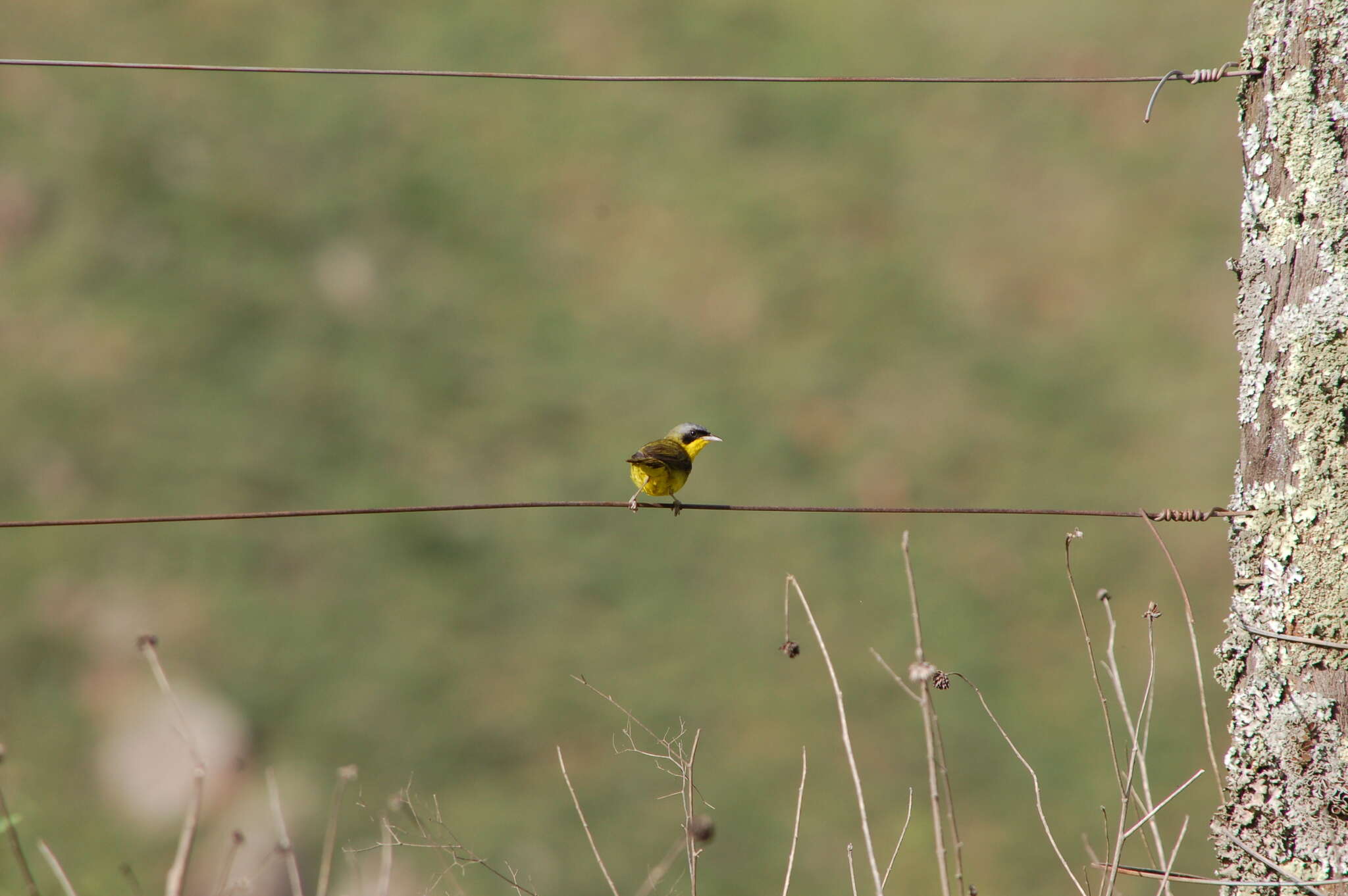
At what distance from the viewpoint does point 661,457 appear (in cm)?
589

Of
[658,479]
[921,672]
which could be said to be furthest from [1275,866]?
[658,479]

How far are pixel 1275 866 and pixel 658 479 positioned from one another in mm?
3775

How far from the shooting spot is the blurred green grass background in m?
10.2

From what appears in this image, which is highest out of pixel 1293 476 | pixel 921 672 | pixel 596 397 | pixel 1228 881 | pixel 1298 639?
pixel 596 397

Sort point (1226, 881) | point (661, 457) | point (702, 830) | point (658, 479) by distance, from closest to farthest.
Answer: point (702, 830)
point (1226, 881)
point (661, 457)
point (658, 479)

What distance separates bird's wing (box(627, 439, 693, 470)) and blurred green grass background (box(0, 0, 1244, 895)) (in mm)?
4477

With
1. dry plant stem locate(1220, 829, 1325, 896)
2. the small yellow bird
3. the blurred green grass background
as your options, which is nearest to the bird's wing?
the small yellow bird

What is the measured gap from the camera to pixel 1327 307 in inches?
116

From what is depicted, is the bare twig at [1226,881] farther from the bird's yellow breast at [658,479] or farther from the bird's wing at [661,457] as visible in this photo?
the bird's yellow breast at [658,479]

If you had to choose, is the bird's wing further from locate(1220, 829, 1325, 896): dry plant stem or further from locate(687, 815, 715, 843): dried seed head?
locate(1220, 829, 1325, 896): dry plant stem

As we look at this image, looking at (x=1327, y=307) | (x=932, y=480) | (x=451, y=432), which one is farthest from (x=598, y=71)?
(x=1327, y=307)

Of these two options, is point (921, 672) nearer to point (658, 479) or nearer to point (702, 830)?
point (702, 830)

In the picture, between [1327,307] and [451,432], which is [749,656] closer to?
[451,432]

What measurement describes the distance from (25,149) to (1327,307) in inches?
574
